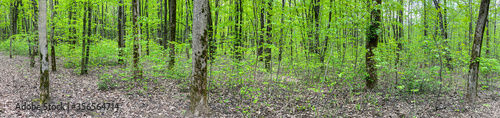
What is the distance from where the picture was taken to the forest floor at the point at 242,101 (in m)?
6.04

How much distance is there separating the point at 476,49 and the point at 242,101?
7444mm

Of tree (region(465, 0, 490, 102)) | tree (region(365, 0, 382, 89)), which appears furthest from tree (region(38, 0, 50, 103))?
tree (region(465, 0, 490, 102))

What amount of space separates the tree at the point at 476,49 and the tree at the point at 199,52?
804 centimetres

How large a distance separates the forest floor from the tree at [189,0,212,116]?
655 millimetres

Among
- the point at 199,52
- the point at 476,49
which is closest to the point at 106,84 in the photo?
the point at 199,52

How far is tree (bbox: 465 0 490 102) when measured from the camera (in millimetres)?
6402

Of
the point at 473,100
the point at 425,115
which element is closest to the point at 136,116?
the point at 425,115

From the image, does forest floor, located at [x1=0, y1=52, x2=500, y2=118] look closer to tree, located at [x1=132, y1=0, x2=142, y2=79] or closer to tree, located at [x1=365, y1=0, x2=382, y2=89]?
tree, located at [x1=365, y1=0, x2=382, y2=89]

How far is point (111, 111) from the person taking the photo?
5984 millimetres

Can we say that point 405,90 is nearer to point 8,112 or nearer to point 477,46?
point 477,46

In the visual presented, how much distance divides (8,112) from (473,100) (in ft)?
42.3

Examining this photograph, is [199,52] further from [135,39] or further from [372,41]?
[372,41]

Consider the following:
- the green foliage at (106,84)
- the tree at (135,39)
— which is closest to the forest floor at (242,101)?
the green foliage at (106,84)

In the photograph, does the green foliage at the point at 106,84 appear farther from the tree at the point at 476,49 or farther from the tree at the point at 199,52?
the tree at the point at 476,49
